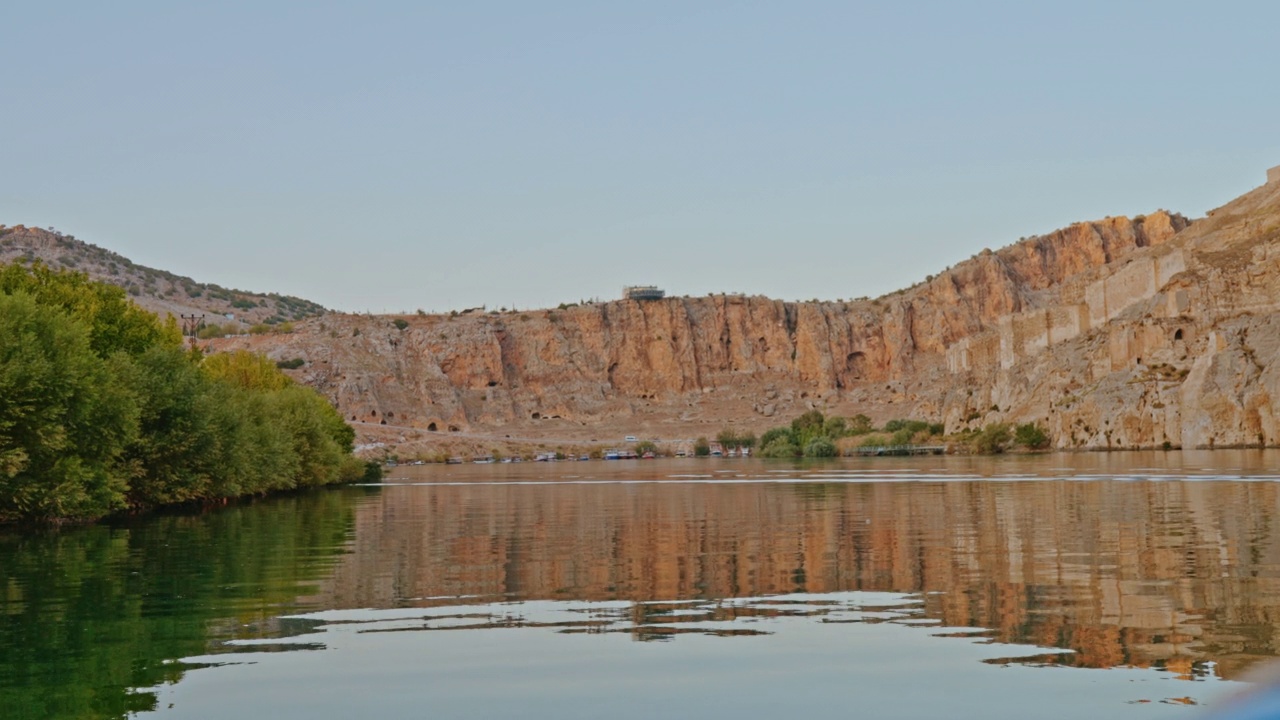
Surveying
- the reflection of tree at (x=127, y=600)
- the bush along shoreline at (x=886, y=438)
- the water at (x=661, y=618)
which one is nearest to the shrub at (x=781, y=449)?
the bush along shoreline at (x=886, y=438)

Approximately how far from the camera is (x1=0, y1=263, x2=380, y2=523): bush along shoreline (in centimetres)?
2769

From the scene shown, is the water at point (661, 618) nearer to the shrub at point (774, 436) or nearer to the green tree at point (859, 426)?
the shrub at point (774, 436)

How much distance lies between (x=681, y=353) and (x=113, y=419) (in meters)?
143

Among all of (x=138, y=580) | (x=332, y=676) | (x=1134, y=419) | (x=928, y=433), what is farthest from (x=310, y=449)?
(x=928, y=433)

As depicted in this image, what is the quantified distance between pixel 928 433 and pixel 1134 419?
29.6 m

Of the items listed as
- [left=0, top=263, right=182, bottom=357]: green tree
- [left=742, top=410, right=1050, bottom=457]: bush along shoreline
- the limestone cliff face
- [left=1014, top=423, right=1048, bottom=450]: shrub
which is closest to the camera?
[left=0, top=263, right=182, bottom=357]: green tree

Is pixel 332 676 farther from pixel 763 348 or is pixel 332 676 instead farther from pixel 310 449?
pixel 763 348

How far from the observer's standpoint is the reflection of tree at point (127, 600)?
9.94 metres

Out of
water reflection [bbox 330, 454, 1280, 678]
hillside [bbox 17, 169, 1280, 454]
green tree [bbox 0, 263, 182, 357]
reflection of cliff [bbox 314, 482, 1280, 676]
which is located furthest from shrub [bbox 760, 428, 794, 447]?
reflection of cliff [bbox 314, 482, 1280, 676]

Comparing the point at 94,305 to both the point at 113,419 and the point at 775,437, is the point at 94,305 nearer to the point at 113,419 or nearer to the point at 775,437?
the point at 113,419

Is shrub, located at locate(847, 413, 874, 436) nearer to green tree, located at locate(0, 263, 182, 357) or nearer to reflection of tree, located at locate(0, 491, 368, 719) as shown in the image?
green tree, located at locate(0, 263, 182, 357)

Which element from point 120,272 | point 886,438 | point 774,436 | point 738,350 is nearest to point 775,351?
point 738,350

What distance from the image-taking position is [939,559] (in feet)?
59.9

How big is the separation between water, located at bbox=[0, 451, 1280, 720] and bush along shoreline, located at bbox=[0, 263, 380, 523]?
2080mm
